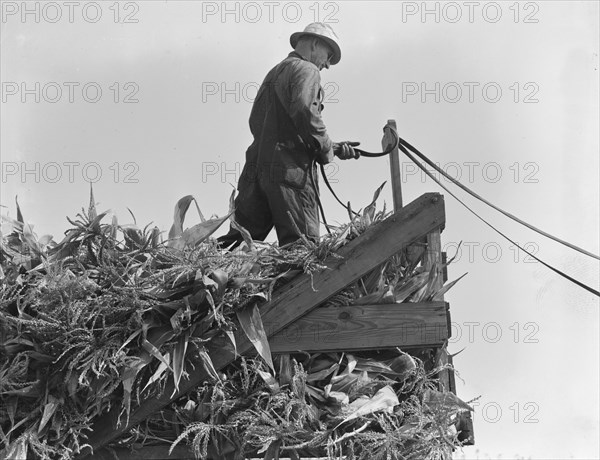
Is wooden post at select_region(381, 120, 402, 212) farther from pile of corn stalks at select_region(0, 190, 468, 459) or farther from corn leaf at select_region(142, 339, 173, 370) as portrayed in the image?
corn leaf at select_region(142, 339, 173, 370)

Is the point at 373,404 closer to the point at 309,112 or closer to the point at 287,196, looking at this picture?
the point at 287,196

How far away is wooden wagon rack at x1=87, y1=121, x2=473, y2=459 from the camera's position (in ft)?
23.6

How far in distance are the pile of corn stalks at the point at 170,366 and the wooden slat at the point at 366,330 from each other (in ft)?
0.30

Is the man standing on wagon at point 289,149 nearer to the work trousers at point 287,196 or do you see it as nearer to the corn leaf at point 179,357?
the work trousers at point 287,196

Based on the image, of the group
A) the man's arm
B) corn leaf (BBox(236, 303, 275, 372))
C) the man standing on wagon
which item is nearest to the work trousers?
the man standing on wagon

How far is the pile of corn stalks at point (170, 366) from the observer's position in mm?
6957

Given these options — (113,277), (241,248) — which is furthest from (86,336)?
(241,248)

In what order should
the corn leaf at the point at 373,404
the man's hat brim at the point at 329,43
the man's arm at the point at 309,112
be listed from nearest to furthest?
1. the corn leaf at the point at 373,404
2. the man's arm at the point at 309,112
3. the man's hat brim at the point at 329,43

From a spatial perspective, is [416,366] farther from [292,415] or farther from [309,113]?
[309,113]

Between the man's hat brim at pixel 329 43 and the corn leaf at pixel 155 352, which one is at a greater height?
the man's hat brim at pixel 329 43

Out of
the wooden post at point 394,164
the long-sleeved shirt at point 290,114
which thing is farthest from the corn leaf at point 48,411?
the wooden post at point 394,164

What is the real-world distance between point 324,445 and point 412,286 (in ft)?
3.61

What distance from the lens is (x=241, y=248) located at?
7445 mm

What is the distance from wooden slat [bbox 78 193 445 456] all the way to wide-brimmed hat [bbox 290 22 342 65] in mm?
1614
